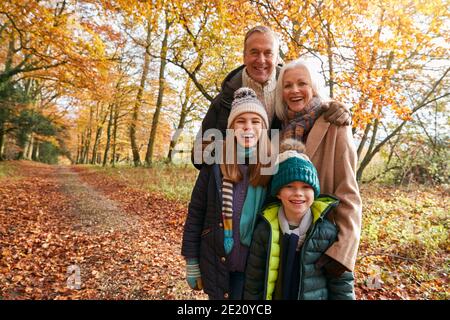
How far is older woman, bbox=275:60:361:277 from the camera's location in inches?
73.4

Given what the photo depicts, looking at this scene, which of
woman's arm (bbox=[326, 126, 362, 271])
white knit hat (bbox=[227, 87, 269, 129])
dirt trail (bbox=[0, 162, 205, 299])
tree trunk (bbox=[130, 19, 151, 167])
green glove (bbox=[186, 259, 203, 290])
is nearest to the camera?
woman's arm (bbox=[326, 126, 362, 271])

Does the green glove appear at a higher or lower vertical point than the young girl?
lower

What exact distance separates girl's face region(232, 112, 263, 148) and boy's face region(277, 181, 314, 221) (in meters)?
0.42

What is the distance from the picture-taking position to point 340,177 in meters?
1.96

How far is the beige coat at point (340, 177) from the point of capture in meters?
1.85

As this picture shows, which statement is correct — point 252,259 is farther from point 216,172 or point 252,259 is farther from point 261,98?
point 261,98

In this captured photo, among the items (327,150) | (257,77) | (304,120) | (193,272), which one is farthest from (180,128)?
(327,150)

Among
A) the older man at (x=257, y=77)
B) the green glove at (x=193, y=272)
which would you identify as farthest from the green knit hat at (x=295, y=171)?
the green glove at (x=193, y=272)

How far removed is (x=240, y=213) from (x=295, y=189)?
0.46 meters

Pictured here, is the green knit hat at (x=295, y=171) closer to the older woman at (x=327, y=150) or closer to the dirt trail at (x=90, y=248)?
the older woman at (x=327, y=150)

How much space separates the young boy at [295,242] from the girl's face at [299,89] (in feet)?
1.02

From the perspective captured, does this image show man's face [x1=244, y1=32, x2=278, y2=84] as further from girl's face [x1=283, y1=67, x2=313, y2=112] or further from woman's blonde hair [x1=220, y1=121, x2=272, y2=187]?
woman's blonde hair [x1=220, y1=121, x2=272, y2=187]

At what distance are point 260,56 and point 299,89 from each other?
1.82ft

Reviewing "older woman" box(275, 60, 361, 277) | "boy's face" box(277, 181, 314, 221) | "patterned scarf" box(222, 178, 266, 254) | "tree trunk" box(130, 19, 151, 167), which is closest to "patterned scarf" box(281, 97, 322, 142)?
"older woman" box(275, 60, 361, 277)
